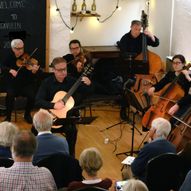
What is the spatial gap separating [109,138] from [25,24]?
2.57m

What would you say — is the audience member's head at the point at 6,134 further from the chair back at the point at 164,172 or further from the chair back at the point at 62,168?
the chair back at the point at 164,172

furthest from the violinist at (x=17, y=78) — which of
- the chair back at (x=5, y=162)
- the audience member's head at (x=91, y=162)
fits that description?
the audience member's head at (x=91, y=162)

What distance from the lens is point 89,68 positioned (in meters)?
5.89

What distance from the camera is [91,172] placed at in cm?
348

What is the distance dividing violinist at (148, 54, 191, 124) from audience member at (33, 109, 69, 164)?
1.84 m

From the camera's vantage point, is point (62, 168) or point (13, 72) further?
point (13, 72)

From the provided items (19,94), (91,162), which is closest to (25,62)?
(19,94)

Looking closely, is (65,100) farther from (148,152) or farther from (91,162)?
(91,162)

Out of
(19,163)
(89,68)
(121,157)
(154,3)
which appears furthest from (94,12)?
(19,163)

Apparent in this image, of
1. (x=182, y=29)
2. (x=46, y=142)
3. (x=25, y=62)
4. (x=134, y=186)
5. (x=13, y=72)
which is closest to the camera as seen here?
(x=134, y=186)

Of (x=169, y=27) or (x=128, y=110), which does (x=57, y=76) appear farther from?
(x=169, y=27)

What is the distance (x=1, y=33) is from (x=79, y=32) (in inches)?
66.9

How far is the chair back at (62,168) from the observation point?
12.3ft

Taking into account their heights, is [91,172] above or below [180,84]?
below
